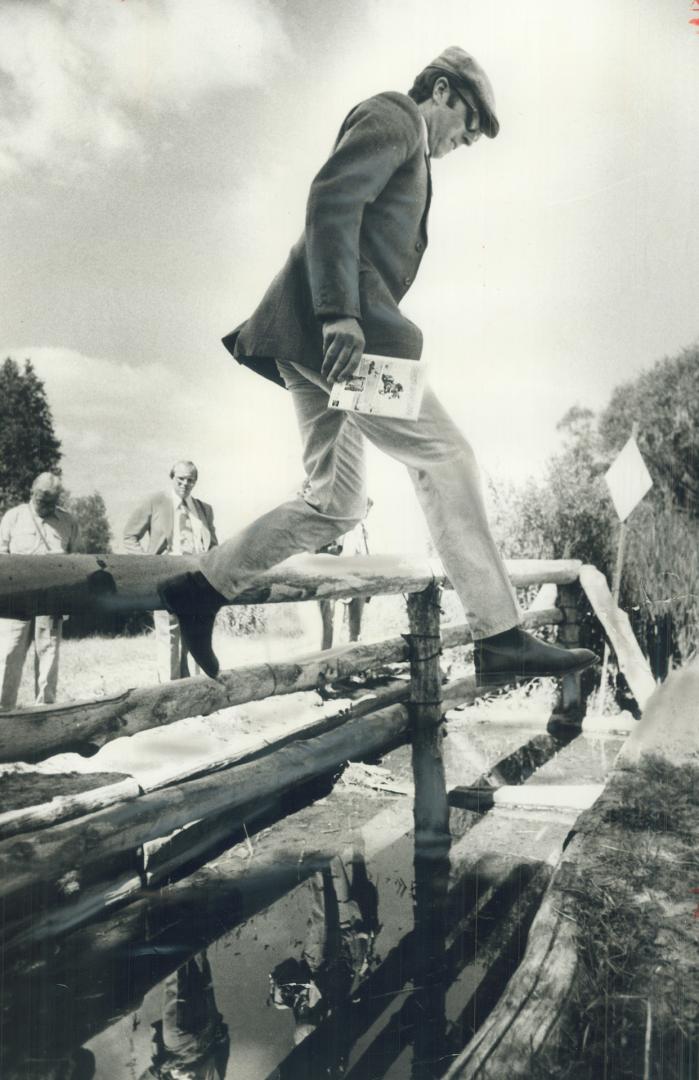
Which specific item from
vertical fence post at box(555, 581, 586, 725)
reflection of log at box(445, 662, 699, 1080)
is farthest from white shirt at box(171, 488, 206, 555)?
vertical fence post at box(555, 581, 586, 725)

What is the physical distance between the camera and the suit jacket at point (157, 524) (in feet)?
6.29

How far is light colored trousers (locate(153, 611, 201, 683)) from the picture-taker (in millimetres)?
2051

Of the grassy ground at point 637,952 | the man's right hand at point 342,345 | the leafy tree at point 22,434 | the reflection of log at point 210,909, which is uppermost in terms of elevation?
the man's right hand at point 342,345

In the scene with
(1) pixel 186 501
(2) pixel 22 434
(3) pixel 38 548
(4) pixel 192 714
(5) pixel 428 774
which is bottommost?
(5) pixel 428 774

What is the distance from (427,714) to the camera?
2.87 m

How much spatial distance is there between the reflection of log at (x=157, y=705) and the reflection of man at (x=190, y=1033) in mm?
620

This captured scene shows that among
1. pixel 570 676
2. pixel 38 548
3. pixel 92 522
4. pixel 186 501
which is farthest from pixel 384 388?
→ pixel 570 676

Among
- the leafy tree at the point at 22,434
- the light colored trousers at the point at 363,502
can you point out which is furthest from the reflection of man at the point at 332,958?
the leafy tree at the point at 22,434

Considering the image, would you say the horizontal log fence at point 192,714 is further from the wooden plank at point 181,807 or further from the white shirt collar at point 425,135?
the white shirt collar at point 425,135

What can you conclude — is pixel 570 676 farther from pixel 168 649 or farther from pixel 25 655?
pixel 25 655

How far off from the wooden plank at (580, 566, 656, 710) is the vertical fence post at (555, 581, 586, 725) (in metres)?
0.16

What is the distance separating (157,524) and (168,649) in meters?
0.41

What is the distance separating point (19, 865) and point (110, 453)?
954 millimetres

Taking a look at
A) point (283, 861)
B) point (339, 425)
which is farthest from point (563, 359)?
point (283, 861)
